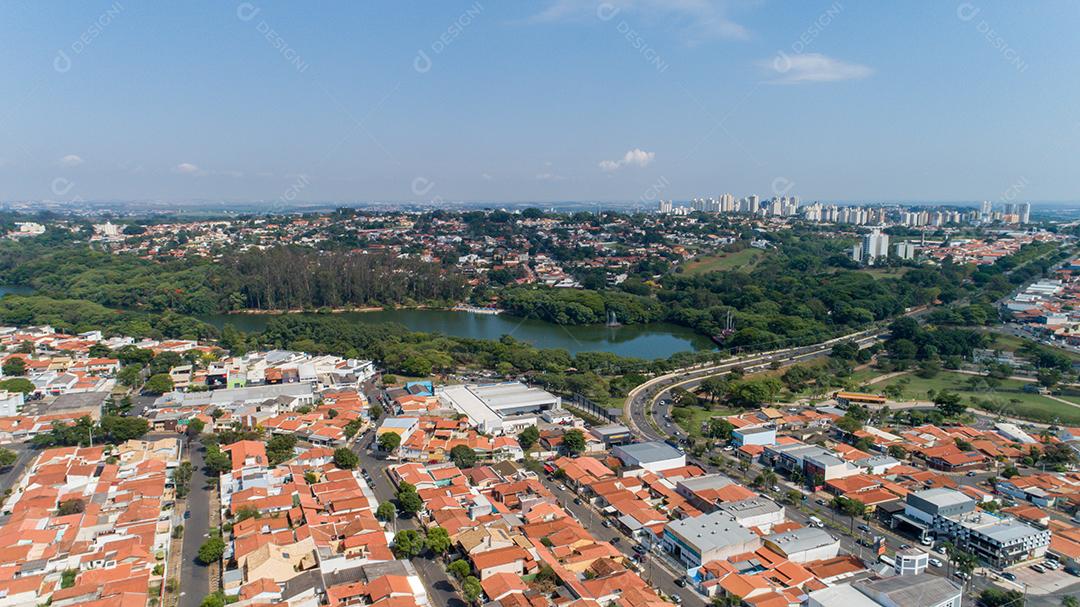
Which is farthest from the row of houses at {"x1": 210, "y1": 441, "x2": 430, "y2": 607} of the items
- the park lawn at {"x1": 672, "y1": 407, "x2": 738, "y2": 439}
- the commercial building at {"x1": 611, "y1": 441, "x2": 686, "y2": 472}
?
the park lawn at {"x1": 672, "y1": 407, "x2": 738, "y2": 439}

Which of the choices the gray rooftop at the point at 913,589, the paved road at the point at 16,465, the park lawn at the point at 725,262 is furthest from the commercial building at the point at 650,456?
the park lawn at the point at 725,262

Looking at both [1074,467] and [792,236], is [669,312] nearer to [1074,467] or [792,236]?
[1074,467]

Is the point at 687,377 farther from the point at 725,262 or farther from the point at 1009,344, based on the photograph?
the point at 725,262

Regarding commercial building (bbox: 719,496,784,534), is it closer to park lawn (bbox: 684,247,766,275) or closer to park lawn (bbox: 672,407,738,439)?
park lawn (bbox: 672,407,738,439)

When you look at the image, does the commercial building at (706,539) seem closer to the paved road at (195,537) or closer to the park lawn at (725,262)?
the paved road at (195,537)

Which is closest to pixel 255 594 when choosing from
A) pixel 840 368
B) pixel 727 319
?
pixel 840 368

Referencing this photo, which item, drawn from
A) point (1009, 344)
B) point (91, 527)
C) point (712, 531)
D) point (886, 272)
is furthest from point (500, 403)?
point (886, 272)
